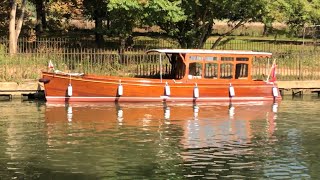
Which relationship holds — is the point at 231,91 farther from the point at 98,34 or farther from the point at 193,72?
the point at 98,34

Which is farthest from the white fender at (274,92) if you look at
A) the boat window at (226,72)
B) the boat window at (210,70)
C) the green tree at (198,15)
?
the green tree at (198,15)

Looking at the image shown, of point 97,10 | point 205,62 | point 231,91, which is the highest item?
point 97,10

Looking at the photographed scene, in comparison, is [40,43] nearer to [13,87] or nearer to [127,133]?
[13,87]

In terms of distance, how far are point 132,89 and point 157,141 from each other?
32.0 feet

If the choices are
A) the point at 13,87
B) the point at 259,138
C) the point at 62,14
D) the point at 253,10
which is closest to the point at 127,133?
the point at 259,138

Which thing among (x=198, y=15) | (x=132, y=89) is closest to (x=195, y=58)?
(x=132, y=89)

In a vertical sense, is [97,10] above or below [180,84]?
above

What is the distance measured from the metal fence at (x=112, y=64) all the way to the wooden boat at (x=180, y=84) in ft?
6.55

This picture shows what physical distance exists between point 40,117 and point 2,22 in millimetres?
22085

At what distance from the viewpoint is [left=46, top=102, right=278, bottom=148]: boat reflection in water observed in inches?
742

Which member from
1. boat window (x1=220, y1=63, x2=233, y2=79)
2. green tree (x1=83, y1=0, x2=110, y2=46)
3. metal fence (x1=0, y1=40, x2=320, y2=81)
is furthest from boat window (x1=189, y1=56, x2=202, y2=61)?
green tree (x1=83, y1=0, x2=110, y2=46)

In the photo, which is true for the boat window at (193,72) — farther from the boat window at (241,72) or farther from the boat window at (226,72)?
the boat window at (241,72)

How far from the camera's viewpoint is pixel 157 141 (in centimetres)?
1759

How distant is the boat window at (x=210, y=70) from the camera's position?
93.5ft
